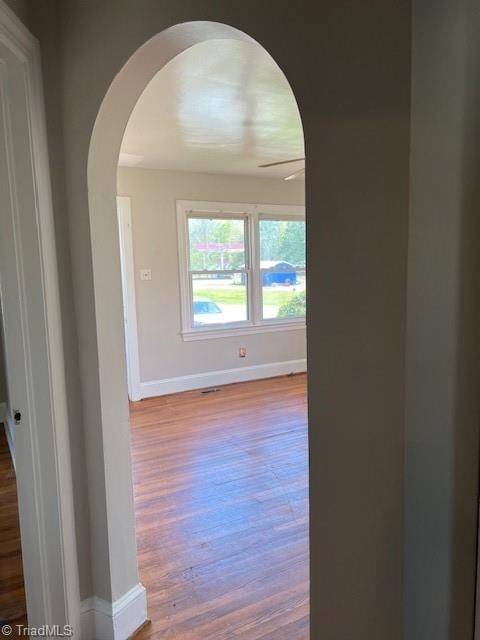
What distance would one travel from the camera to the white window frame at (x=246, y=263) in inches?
205

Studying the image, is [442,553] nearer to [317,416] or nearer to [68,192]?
[317,416]

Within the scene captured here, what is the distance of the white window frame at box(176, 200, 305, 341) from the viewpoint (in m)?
5.22

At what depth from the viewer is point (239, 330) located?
5.66m

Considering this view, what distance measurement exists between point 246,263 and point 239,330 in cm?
83

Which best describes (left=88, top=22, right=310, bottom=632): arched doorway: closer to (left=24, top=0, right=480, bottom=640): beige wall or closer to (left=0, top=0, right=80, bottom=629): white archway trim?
(left=0, top=0, right=80, bottom=629): white archway trim

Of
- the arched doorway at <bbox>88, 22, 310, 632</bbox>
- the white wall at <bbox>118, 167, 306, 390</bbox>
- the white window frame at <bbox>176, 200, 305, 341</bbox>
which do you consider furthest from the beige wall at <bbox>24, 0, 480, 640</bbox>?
the white window frame at <bbox>176, 200, 305, 341</bbox>

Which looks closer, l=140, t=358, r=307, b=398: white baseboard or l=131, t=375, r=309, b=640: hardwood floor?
l=131, t=375, r=309, b=640: hardwood floor

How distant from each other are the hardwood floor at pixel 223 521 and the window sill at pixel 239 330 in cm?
105

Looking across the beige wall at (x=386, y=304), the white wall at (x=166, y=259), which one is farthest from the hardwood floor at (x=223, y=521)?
the beige wall at (x=386, y=304)

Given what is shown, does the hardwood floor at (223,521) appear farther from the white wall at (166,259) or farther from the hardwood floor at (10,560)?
the white wall at (166,259)

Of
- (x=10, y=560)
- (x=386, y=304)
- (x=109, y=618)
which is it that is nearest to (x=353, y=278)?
(x=386, y=304)

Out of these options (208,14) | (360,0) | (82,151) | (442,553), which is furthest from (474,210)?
(82,151)

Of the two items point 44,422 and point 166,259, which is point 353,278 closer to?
point 44,422

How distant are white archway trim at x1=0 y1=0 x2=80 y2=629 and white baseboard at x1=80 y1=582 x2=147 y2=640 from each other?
0.06 meters
